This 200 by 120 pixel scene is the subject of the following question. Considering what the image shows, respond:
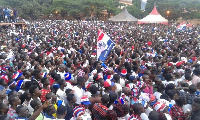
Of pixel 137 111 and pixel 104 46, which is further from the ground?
pixel 104 46

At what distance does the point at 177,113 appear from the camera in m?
3.46

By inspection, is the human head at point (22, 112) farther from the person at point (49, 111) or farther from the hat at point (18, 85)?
the hat at point (18, 85)

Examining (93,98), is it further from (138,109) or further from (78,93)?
(138,109)

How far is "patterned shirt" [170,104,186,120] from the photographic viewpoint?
344 cm

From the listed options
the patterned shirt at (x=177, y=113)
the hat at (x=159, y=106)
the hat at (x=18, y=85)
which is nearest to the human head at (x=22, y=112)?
the hat at (x=18, y=85)

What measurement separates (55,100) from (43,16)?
42.9 metres

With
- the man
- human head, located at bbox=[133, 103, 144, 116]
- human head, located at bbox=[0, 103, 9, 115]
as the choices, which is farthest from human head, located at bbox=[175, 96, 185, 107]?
human head, located at bbox=[0, 103, 9, 115]

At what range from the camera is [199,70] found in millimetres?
5090

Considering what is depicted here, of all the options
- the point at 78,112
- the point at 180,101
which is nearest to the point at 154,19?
the point at 180,101

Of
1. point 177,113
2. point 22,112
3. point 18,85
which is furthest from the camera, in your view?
point 18,85

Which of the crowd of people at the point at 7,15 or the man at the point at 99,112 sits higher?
the crowd of people at the point at 7,15

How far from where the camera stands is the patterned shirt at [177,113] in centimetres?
344

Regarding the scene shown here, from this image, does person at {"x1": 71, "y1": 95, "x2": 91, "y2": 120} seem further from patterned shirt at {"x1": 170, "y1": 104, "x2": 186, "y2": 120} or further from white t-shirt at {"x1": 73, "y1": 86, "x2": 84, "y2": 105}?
patterned shirt at {"x1": 170, "y1": 104, "x2": 186, "y2": 120}

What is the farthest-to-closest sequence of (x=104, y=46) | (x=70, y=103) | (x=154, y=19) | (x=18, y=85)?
(x=154, y=19), (x=104, y=46), (x=18, y=85), (x=70, y=103)
